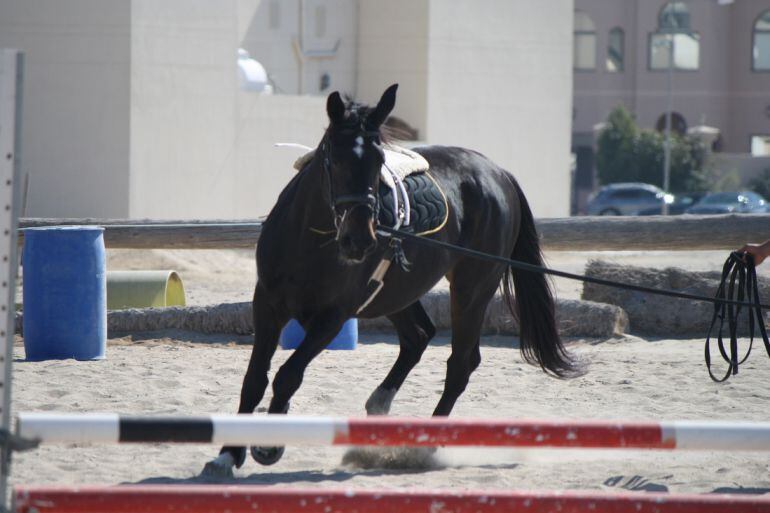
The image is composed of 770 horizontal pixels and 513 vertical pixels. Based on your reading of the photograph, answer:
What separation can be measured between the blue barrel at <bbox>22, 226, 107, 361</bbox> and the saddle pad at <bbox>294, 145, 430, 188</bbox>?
3054mm

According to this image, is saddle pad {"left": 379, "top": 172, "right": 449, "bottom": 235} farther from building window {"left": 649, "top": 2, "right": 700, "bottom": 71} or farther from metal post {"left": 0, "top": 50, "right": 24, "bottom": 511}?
building window {"left": 649, "top": 2, "right": 700, "bottom": 71}

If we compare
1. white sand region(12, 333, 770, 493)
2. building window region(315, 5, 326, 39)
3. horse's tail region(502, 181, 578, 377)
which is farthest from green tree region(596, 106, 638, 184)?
horse's tail region(502, 181, 578, 377)

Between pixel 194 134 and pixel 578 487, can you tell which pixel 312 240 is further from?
pixel 194 134

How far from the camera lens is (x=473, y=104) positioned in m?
29.2

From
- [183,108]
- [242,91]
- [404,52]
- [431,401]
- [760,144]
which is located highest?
[404,52]

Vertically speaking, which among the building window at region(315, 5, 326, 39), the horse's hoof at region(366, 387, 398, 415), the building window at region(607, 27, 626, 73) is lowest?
the horse's hoof at region(366, 387, 398, 415)

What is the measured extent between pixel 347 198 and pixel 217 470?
1440 millimetres

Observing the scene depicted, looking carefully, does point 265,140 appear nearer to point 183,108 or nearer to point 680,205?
point 183,108

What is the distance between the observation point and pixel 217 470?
5273 millimetres

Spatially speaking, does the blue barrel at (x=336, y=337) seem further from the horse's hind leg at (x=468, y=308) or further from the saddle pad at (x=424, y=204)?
the saddle pad at (x=424, y=204)

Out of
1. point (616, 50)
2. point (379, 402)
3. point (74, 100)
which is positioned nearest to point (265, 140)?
point (74, 100)

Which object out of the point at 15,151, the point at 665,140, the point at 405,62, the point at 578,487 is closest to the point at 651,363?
the point at 578,487

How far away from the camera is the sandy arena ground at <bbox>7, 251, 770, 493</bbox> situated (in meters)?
5.40

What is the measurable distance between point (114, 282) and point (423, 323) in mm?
5413
